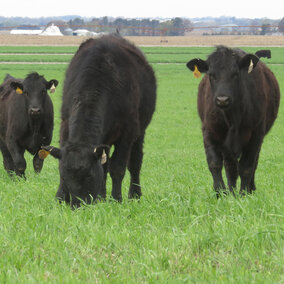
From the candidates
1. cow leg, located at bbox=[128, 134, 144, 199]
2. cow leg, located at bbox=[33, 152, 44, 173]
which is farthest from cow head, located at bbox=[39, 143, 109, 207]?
cow leg, located at bbox=[33, 152, 44, 173]

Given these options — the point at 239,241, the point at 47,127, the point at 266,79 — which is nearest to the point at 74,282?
the point at 239,241

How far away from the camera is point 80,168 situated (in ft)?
21.9

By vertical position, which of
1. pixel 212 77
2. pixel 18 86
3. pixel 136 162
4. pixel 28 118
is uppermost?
pixel 212 77

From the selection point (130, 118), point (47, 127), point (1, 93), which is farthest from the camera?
point (1, 93)

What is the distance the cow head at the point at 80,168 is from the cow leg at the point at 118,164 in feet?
3.46

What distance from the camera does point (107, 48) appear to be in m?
8.27

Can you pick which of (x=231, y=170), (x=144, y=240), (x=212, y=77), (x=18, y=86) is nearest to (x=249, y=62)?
(x=212, y=77)

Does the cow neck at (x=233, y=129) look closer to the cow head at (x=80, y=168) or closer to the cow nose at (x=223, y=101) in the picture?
the cow nose at (x=223, y=101)

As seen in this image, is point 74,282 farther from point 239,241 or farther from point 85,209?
point 85,209

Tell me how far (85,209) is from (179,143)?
12.2 m

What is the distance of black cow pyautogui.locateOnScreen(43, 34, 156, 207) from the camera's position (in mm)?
6781

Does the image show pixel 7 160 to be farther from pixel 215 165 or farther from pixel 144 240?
pixel 144 240

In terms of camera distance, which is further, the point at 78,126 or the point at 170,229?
the point at 78,126

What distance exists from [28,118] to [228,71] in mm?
5196
